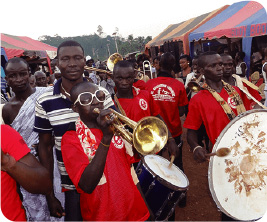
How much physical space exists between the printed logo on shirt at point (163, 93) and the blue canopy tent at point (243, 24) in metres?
6.02

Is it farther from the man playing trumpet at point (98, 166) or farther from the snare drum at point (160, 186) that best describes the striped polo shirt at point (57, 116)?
the snare drum at point (160, 186)

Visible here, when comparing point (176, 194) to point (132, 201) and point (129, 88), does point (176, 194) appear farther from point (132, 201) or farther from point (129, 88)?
point (129, 88)

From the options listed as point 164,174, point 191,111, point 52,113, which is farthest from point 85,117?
point 191,111

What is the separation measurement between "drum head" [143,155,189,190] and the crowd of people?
0.21 metres

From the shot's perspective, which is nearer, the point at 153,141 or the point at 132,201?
the point at 132,201

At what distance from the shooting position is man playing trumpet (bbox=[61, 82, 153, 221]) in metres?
1.63

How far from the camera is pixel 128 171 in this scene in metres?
1.93

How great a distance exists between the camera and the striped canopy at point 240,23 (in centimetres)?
857

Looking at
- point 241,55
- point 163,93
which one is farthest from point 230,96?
point 241,55

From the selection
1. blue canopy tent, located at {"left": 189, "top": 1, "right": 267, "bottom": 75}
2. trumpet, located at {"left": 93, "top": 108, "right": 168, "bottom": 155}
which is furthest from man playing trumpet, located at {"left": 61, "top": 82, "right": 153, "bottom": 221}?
blue canopy tent, located at {"left": 189, "top": 1, "right": 267, "bottom": 75}

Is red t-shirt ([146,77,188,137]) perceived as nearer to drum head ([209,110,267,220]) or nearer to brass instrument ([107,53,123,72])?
drum head ([209,110,267,220])

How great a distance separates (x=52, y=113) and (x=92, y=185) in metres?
0.93

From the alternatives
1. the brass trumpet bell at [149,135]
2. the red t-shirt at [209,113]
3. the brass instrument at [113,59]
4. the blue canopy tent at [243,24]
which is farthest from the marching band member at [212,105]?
the blue canopy tent at [243,24]

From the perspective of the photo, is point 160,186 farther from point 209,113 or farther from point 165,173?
point 209,113
